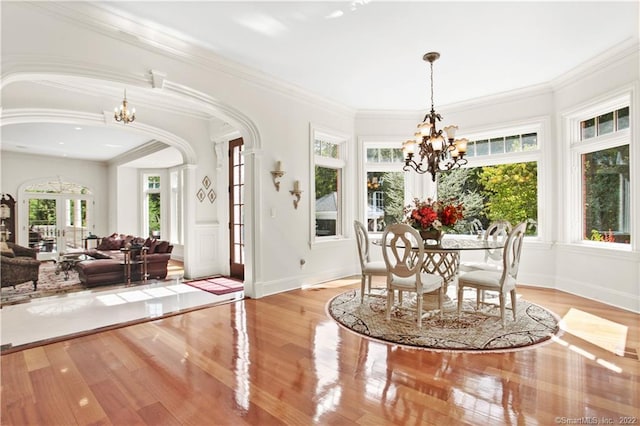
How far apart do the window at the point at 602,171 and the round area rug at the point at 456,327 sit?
1532 mm

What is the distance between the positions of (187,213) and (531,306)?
5.76 metres

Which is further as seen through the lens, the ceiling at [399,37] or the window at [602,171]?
the window at [602,171]

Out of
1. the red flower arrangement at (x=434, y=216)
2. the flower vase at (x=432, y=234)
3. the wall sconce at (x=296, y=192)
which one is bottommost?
the flower vase at (x=432, y=234)

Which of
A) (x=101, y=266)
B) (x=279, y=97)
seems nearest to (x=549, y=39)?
(x=279, y=97)

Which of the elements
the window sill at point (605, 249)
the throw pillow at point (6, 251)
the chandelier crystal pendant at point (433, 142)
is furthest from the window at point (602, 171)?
the throw pillow at point (6, 251)

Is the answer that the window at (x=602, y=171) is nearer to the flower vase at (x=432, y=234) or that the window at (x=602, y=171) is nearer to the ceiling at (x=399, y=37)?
the ceiling at (x=399, y=37)

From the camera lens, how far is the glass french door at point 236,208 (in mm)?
6281

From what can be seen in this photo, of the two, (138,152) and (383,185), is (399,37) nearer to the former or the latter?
(383,185)

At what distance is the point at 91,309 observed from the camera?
4289mm

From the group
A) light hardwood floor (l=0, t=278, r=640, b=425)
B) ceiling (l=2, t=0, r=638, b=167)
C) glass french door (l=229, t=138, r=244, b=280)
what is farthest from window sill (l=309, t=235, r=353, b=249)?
ceiling (l=2, t=0, r=638, b=167)

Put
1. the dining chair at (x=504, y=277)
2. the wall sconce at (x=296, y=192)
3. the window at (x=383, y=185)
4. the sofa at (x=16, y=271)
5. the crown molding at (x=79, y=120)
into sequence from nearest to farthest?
the dining chair at (x=504, y=277) < the crown molding at (x=79, y=120) < the wall sconce at (x=296, y=192) < the sofa at (x=16, y=271) < the window at (x=383, y=185)

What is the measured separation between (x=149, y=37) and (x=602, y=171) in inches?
229

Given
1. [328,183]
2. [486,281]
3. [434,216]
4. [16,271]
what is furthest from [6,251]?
[486,281]

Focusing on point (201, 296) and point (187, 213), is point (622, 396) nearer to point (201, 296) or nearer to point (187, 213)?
point (201, 296)
